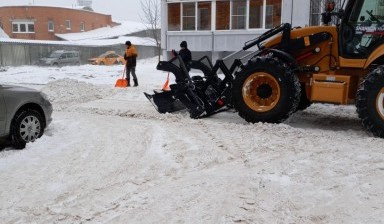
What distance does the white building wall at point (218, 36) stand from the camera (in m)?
20.5

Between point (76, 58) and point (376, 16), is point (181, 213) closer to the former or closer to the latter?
point (376, 16)

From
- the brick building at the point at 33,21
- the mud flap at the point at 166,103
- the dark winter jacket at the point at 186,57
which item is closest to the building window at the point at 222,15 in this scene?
the dark winter jacket at the point at 186,57

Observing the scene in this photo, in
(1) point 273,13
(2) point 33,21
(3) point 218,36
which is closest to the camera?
(1) point 273,13

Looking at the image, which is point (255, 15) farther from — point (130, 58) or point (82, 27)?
point (82, 27)

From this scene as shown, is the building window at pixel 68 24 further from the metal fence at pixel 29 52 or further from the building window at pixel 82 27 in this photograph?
the metal fence at pixel 29 52

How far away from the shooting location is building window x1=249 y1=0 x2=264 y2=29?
22219 mm

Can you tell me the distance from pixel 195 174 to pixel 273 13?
58.8 feet

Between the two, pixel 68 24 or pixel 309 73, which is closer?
pixel 309 73

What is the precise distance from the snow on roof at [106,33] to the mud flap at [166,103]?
48.7 m

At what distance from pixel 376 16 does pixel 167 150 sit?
4.40m

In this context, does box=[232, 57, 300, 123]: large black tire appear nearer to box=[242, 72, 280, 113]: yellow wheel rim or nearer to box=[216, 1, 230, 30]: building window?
box=[242, 72, 280, 113]: yellow wheel rim

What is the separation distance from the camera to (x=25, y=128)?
673cm

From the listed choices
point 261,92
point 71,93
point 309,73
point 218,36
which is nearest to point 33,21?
point 218,36

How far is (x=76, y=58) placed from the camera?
3803 cm
